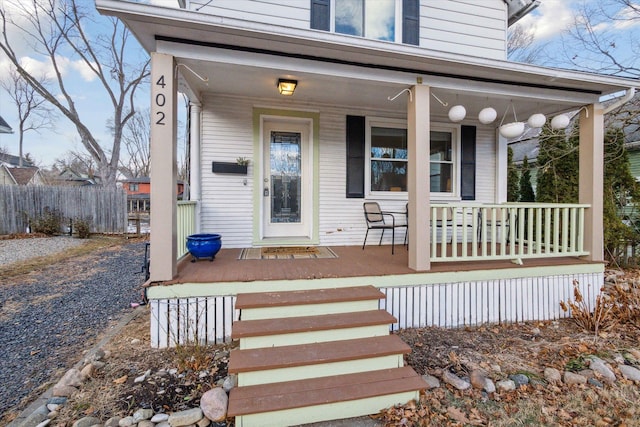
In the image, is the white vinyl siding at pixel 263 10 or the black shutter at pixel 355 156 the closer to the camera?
the white vinyl siding at pixel 263 10

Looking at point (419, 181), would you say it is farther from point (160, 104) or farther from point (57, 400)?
point (57, 400)

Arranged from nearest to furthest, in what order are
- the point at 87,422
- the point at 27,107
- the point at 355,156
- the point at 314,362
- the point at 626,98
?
the point at 87,422 → the point at 314,362 → the point at 626,98 → the point at 355,156 → the point at 27,107

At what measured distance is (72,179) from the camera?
25.6m

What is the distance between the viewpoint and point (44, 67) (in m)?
13.2

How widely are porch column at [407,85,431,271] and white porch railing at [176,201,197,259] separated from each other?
2.58m

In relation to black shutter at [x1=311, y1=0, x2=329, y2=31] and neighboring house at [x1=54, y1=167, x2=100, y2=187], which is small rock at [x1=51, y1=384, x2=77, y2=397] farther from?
neighboring house at [x1=54, y1=167, x2=100, y2=187]

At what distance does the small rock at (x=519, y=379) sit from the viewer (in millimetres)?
2337

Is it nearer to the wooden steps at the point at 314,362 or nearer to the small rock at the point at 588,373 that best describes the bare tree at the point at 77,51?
the wooden steps at the point at 314,362

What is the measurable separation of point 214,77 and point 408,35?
3118 mm

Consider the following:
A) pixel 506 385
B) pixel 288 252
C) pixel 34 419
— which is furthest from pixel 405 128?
pixel 34 419

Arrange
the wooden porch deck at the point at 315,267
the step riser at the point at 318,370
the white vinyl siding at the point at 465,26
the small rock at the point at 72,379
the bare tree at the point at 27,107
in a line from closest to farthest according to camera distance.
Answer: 1. the step riser at the point at 318,370
2. the small rock at the point at 72,379
3. the wooden porch deck at the point at 315,267
4. the white vinyl siding at the point at 465,26
5. the bare tree at the point at 27,107

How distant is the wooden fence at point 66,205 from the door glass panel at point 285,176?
25.6 ft

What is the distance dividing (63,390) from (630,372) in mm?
4333

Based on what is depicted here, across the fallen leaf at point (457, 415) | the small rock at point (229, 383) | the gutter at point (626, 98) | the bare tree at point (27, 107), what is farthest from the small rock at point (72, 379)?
the bare tree at point (27, 107)
